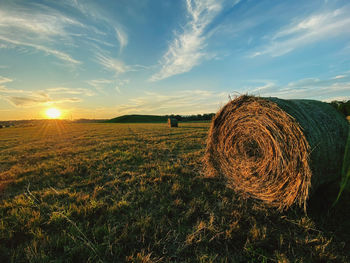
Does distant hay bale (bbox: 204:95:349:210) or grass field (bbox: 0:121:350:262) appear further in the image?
distant hay bale (bbox: 204:95:349:210)

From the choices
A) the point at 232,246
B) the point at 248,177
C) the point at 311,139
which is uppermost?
the point at 311,139

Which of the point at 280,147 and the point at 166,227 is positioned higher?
the point at 280,147

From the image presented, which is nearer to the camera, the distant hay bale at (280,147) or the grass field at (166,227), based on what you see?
the grass field at (166,227)

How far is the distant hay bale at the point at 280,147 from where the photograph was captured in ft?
8.71

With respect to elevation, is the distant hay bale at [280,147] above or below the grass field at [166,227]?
above

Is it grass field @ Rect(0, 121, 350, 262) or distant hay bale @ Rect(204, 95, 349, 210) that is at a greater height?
distant hay bale @ Rect(204, 95, 349, 210)

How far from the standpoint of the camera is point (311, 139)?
8.60 ft

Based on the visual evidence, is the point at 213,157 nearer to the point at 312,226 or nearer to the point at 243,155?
the point at 243,155

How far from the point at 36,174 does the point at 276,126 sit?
23.3 ft

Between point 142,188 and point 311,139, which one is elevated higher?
point 311,139

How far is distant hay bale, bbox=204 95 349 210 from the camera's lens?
265 cm

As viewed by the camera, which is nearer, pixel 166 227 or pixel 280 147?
pixel 166 227

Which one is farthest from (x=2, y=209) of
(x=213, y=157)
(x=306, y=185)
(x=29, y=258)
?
(x=306, y=185)

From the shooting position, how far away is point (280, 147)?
9.78 feet
